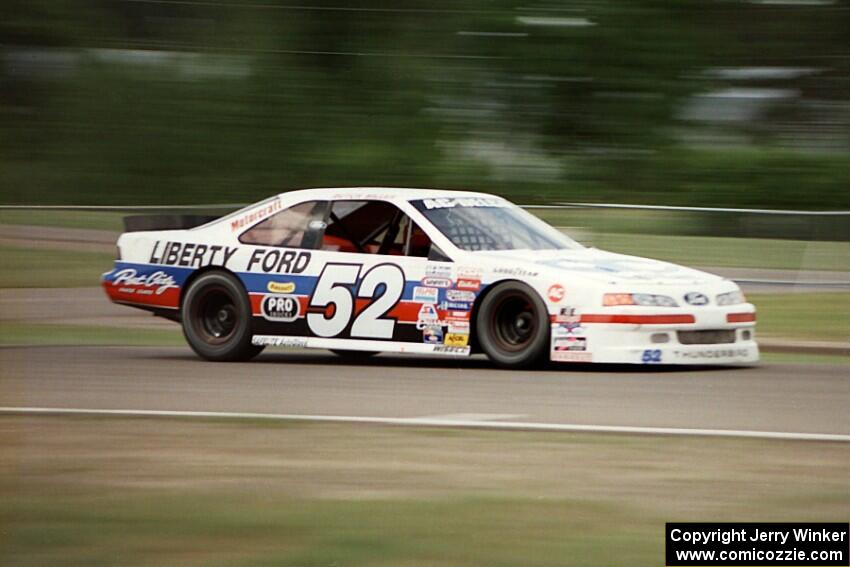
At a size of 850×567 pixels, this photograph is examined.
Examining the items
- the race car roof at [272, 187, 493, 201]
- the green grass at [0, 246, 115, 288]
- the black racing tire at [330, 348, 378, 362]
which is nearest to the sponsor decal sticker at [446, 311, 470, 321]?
the race car roof at [272, 187, 493, 201]

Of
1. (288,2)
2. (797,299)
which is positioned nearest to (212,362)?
(797,299)

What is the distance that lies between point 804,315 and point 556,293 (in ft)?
14.7

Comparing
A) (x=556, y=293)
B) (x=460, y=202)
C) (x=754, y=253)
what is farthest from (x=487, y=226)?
(x=754, y=253)

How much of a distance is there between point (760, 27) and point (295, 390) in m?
20.2

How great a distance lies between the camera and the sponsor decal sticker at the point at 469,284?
36.2ft

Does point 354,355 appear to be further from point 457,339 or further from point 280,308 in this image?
point 457,339

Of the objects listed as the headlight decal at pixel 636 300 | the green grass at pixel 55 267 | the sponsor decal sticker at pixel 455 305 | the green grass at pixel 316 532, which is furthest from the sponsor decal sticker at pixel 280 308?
the green grass at pixel 55 267

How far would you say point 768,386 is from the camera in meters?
9.94

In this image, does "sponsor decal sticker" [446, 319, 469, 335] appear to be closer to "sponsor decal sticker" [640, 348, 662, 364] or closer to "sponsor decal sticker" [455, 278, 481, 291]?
"sponsor decal sticker" [455, 278, 481, 291]

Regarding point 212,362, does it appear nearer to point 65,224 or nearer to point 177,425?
point 177,425

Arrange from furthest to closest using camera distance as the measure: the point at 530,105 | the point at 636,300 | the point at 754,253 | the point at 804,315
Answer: the point at 530,105, the point at 754,253, the point at 804,315, the point at 636,300

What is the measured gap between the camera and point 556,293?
10.7 m

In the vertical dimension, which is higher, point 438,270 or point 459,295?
point 438,270

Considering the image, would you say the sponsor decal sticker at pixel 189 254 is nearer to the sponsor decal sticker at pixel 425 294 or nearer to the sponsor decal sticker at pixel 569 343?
the sponsor decal sticker at pixel 425 294
